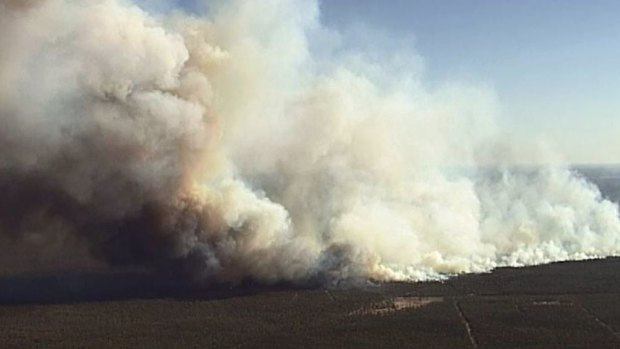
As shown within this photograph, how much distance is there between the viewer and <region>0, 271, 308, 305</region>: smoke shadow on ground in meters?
75.2

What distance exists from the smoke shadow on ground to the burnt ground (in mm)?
102

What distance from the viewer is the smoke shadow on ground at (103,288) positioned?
75.2 m

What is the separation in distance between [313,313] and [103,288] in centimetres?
2355

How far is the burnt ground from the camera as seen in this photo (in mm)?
60500

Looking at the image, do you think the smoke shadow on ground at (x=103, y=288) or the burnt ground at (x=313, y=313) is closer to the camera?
the burnt ground at (x=313, y=313)

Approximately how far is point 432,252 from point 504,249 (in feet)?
46.3

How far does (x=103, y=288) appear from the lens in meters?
79.9

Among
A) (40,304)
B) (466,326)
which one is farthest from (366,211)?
(40,304)

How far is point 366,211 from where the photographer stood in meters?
96.5

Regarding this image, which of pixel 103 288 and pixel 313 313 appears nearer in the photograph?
pixel 313 313

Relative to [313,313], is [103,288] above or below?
above

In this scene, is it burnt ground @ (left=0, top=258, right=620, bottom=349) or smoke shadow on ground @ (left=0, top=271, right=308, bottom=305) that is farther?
smoke shadow on ground @ (left=0, top=271, right=308, bottom=305)

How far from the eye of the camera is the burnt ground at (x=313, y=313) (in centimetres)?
6050

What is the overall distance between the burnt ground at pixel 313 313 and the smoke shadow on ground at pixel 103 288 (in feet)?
0.34
